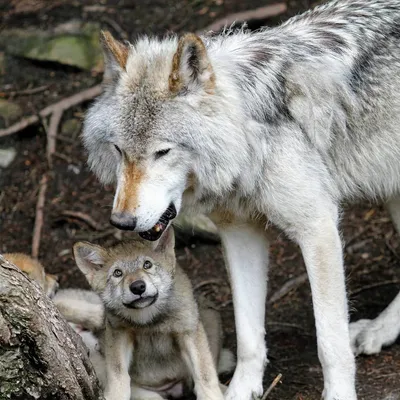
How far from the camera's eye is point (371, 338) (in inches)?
261

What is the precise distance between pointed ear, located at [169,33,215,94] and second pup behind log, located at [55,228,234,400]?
3.46 ft

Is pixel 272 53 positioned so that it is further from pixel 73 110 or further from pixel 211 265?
→ pixel 73 110

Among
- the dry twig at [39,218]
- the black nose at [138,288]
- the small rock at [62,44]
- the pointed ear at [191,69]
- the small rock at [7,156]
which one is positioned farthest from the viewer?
the small rock at [62,44]

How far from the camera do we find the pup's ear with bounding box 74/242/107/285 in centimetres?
572

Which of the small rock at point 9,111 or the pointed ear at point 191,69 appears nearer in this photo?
the pointed ear at point 191,69

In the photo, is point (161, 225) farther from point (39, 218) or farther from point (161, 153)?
point (39, 218)

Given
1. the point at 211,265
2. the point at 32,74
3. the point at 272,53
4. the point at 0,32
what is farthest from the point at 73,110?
the point at 272,53

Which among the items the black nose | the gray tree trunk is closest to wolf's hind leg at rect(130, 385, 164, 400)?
the black nose

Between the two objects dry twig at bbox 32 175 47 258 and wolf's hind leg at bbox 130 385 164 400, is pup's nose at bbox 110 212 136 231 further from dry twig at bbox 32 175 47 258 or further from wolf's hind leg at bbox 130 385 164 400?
dry twig at bbox 32 175 47 258

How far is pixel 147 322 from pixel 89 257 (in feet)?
2.00

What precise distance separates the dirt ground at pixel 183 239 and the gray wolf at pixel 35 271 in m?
0.60

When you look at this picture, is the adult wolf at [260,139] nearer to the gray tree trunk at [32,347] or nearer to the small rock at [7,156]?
the gray tree trunk at [32,347]

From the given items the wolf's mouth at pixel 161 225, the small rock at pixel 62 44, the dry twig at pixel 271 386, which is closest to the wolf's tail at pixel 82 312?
the dry twig at pixel 271 386

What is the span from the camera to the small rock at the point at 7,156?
9203 millimetres
